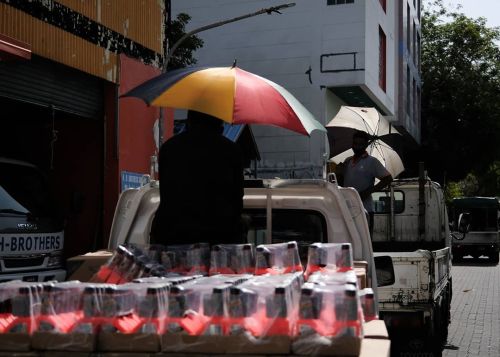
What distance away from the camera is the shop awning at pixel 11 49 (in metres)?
7.88

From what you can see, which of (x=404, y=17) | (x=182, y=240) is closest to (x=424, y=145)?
(x=404, y=17)

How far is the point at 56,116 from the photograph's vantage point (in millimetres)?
12047

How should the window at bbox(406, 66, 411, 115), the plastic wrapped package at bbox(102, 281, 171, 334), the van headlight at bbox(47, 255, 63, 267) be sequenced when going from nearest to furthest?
the plastic wrapped package at bbox(102, 281, 171, 334) → the van headlight at bbox(47, 255, 63, 267) → the window at bbox(406, 66, 411, 115)

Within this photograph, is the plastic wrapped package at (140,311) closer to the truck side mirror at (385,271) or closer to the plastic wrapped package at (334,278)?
the plastic wrapped package at (334,278)

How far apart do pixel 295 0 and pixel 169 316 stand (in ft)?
68.0

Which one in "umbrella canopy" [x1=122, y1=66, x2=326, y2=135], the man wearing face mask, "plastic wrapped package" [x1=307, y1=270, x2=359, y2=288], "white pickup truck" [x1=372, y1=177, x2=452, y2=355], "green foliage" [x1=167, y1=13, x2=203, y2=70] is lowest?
"white pickup truck" [x1=372, y1=177, x2=452, y2=355]

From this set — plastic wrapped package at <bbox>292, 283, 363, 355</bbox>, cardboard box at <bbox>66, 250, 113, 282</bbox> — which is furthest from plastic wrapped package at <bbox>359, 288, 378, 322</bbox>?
cardboard box at <bbox>66, 250, 113, 282</bbox>

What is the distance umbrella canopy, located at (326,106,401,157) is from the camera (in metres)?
10.1

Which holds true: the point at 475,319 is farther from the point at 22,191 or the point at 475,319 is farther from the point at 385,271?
the point at 22,191

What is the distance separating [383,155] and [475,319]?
300 centimetres

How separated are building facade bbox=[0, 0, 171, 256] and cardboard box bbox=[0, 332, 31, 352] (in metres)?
8.42

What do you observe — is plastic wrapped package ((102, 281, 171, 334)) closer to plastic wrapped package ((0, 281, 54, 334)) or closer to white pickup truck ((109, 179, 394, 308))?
plastic wrapped package ((0, 281, 54, 334))

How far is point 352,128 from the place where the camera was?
32.4 feet

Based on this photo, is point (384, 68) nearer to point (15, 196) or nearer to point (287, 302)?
point (15, 196)
